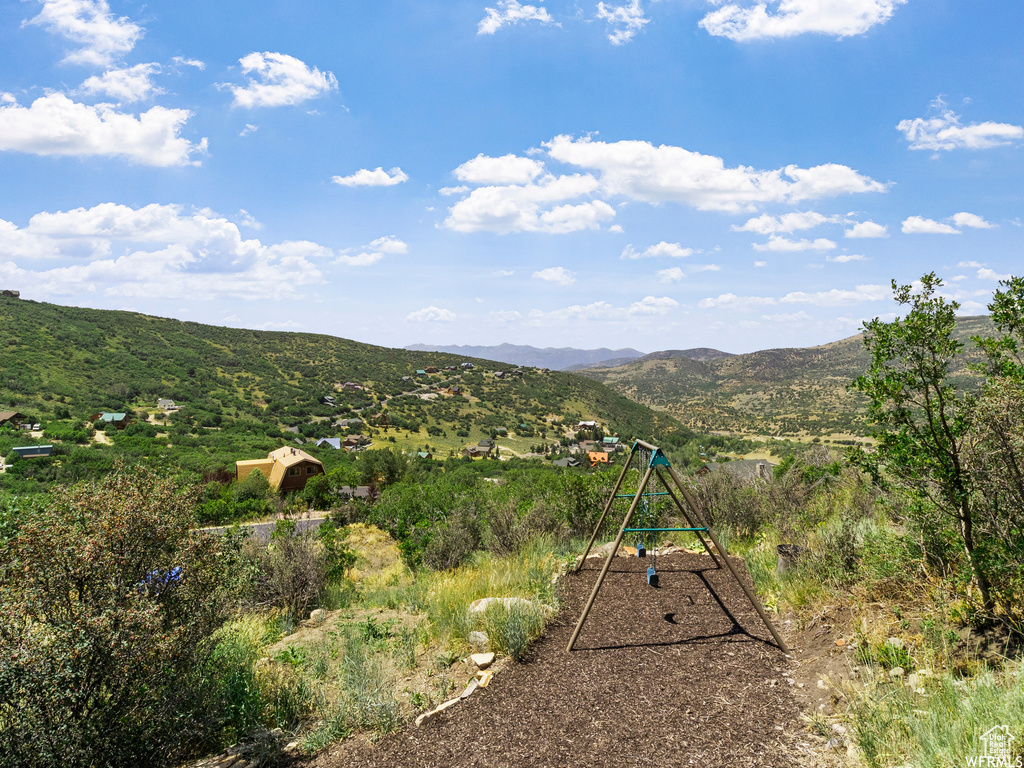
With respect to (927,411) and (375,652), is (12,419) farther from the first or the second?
(927,411)

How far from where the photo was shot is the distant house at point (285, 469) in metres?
40.2

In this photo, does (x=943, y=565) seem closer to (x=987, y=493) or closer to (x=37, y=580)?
(x=987, y=493)

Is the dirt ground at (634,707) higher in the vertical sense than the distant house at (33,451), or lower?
higher

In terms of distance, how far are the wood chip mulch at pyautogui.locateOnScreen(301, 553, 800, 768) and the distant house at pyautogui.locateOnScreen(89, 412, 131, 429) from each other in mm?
57176

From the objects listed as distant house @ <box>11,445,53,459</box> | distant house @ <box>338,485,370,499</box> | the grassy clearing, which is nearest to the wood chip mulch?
the grassy clearing

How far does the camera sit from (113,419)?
48375 mm

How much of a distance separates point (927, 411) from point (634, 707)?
12.1 ft

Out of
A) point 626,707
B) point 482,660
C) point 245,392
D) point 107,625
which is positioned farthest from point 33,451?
point 626,707

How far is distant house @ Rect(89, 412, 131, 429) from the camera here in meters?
47.9

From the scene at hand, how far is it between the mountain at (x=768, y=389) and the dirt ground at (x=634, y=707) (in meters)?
62.2

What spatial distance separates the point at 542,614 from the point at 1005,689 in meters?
4.36

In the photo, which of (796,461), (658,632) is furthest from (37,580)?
(796,461)

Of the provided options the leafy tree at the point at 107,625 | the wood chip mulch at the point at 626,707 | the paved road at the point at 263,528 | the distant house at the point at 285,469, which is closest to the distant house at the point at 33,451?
the distant house at the point at 285,469

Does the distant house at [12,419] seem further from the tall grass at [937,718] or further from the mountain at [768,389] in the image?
the mountain at [768,389]
